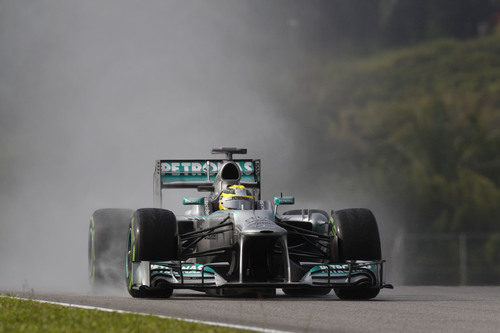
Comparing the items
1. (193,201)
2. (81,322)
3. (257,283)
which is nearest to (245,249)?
(257,283)

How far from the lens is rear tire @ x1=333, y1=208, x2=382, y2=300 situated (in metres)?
14.6

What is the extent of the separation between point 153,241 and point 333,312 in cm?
343

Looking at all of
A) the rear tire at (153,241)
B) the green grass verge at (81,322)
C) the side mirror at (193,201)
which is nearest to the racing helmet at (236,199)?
the side mirror at (193,201)

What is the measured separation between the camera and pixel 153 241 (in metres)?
14.3

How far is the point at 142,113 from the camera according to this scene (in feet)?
123

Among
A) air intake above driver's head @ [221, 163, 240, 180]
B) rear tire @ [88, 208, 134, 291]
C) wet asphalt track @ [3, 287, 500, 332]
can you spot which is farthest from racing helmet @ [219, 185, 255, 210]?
rear tire @ [88, 208, 134, 291]

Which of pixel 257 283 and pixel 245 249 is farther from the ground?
pixel 245 249

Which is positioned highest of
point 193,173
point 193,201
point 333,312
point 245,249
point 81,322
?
point 193,173

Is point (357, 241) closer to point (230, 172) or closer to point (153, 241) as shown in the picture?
point (230, 172)

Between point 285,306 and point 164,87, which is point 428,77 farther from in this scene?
point 285,306

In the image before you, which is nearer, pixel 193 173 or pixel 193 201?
pixel 193 201

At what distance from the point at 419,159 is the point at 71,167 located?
13.4 m

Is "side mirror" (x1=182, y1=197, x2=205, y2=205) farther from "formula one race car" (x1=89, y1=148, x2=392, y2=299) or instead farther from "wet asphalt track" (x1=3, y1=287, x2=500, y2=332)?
"wet asphalt track" (x1=3, y1=287, x2=500, y2=332)

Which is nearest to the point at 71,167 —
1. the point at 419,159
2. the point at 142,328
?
the point at 419,159
